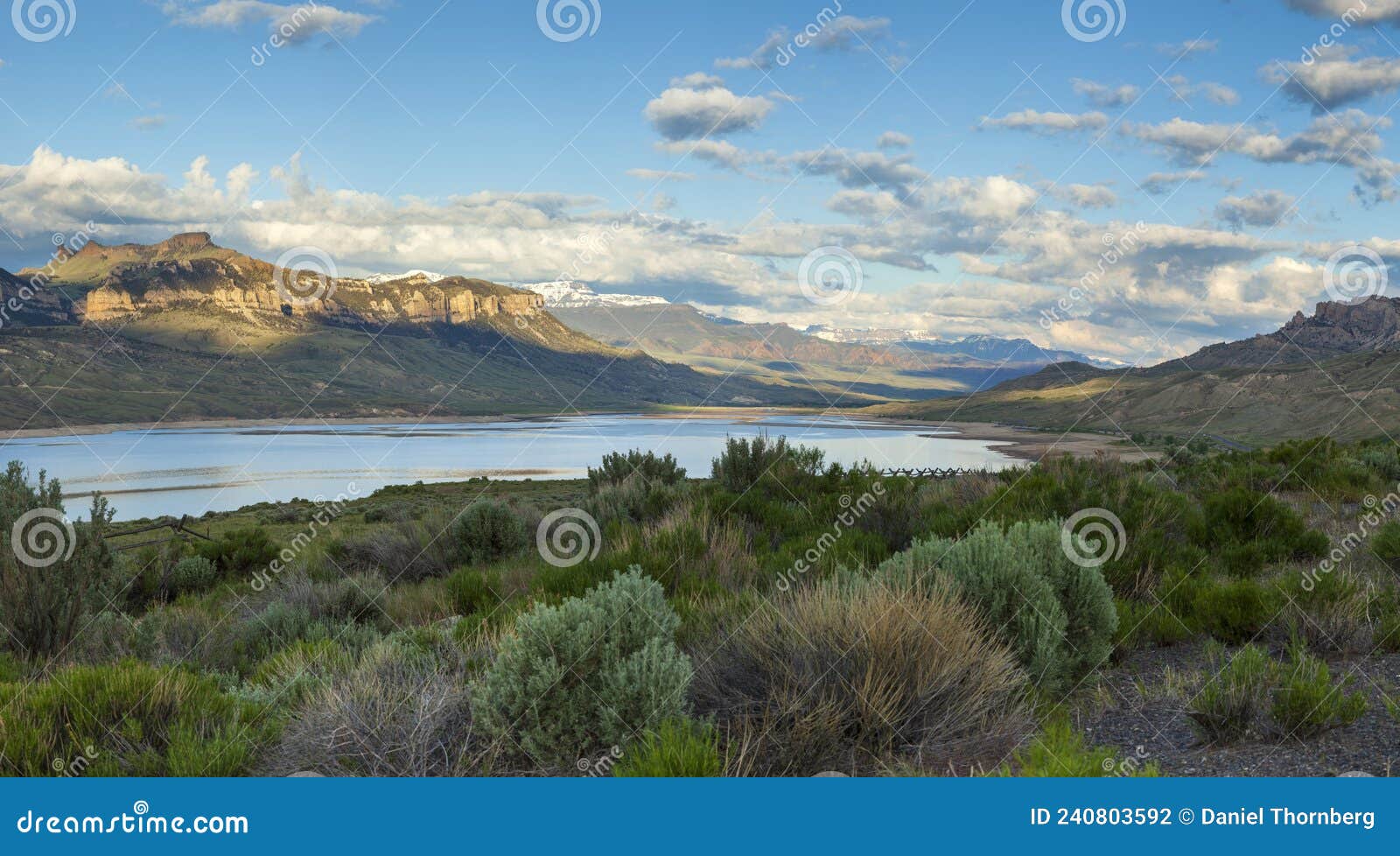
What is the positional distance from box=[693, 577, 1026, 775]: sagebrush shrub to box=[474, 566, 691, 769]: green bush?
36 centimetres

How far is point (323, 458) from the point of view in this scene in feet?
259

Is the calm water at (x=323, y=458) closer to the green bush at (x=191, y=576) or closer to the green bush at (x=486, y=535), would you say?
the green bush at (x=486, y=535)

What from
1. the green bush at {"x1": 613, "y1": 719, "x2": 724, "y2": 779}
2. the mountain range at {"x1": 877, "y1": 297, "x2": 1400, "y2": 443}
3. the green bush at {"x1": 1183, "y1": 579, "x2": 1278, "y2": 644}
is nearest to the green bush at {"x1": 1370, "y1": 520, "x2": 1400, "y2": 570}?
the green bush at {"x1": 1183, "y1": 579, "x2": 1278, "y2": 644}

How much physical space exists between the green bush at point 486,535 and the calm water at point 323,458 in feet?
52.1

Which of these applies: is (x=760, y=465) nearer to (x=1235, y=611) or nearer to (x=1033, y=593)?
(x=1235, y=611)

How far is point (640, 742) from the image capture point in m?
4.21

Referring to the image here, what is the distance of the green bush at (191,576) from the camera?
1384 cm

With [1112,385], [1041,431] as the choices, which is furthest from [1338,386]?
[1112,385]

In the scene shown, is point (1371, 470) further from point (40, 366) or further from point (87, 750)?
point (40, 366)

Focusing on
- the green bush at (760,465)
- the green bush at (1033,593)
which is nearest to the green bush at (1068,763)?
the green bush at (1033,593)

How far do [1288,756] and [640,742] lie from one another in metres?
3.24

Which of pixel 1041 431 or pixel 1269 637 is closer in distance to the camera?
pixel 1269 637

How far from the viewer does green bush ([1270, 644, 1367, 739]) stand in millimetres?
4301

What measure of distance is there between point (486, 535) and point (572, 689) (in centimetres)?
919
